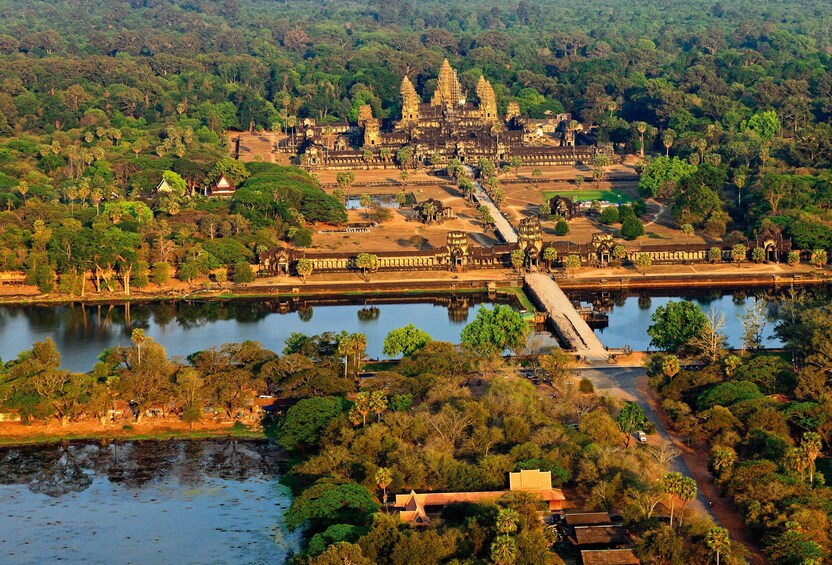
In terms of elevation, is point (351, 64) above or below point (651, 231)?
above

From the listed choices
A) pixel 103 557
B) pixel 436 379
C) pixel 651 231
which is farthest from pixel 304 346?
pixel 651 231

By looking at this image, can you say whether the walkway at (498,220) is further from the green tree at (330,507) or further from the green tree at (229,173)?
the green tree at (330,507)

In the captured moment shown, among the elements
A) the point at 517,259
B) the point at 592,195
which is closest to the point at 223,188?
the point at 592,195

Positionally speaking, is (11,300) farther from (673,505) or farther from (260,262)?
(673,505)

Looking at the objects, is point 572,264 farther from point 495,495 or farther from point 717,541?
point 717,541

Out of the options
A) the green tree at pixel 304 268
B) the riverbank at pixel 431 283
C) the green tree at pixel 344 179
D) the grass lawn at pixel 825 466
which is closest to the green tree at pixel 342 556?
the grass lawn at pixel 825 466

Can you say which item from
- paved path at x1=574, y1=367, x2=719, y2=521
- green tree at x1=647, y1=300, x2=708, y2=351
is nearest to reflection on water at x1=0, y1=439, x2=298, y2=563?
paved path at x1=574, y1=367, x2=719, y2=521
